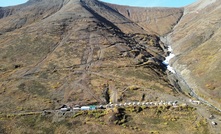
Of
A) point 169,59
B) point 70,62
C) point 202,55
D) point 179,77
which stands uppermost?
point 70,62

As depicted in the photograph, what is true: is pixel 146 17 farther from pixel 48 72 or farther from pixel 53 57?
pixel 48 72

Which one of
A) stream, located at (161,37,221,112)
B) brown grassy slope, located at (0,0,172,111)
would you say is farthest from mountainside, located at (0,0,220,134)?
stream, located at (161,37,221,112)

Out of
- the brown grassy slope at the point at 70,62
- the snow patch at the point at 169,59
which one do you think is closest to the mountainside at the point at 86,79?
the brown grassy slope at the point at 70,62

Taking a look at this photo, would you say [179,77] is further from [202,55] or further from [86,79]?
[86,79]

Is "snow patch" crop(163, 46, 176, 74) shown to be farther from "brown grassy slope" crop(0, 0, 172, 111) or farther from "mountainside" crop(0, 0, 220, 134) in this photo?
"brown grassy slope" crop(0, 0, 172, 111)

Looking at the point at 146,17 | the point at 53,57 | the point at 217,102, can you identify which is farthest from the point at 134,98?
the point at 146,17

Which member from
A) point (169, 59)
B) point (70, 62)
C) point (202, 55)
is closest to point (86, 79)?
point (70, 62)
